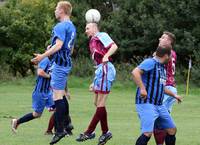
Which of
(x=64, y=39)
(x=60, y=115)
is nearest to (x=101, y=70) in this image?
(x=64, y=39)

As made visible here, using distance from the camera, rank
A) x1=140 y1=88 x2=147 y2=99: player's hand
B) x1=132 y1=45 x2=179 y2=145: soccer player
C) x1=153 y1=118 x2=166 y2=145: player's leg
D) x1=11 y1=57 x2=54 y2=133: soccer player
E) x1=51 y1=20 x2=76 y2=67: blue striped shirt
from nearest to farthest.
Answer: x1=140 y1=88 x2=147 y2=99: player's hand, x1=132 y1=45 x2=179 y2=145: soccer player, x1=153 y1=118 x2=166 y2=145: player's leg, x1=51 y1=20 x2=76 y2=67: blue striped shirt, x1=11 y1=57 x2=54 y2=133: soccer player

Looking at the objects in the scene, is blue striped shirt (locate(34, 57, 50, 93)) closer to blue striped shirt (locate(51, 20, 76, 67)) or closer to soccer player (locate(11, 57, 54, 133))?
soccer player (locate(11, 57, 54, 133))

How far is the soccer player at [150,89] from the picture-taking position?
9.90 metres

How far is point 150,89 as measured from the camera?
10039 mm

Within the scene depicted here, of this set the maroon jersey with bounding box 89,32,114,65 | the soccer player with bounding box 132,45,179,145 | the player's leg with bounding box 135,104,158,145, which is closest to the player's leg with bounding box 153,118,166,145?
the soccer player with bounding box 132,45,179,145

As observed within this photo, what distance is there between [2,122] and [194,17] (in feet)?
91.1

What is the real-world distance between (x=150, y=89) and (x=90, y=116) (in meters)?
9.93

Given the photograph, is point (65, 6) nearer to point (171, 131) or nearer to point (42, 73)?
point (42, 73)

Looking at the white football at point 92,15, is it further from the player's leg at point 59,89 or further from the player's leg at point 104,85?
the player's leg at point 59,89

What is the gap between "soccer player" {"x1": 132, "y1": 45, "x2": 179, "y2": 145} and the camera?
9898mm

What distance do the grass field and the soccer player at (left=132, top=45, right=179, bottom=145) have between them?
7.02 feet

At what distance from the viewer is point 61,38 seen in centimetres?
1116

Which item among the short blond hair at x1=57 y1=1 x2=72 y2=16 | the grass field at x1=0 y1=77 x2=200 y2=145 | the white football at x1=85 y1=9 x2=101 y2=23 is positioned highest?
the short blond hair at x1=57 y1=1 x2=72 y2=16

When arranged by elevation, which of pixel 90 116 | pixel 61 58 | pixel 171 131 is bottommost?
pixel 90 116
